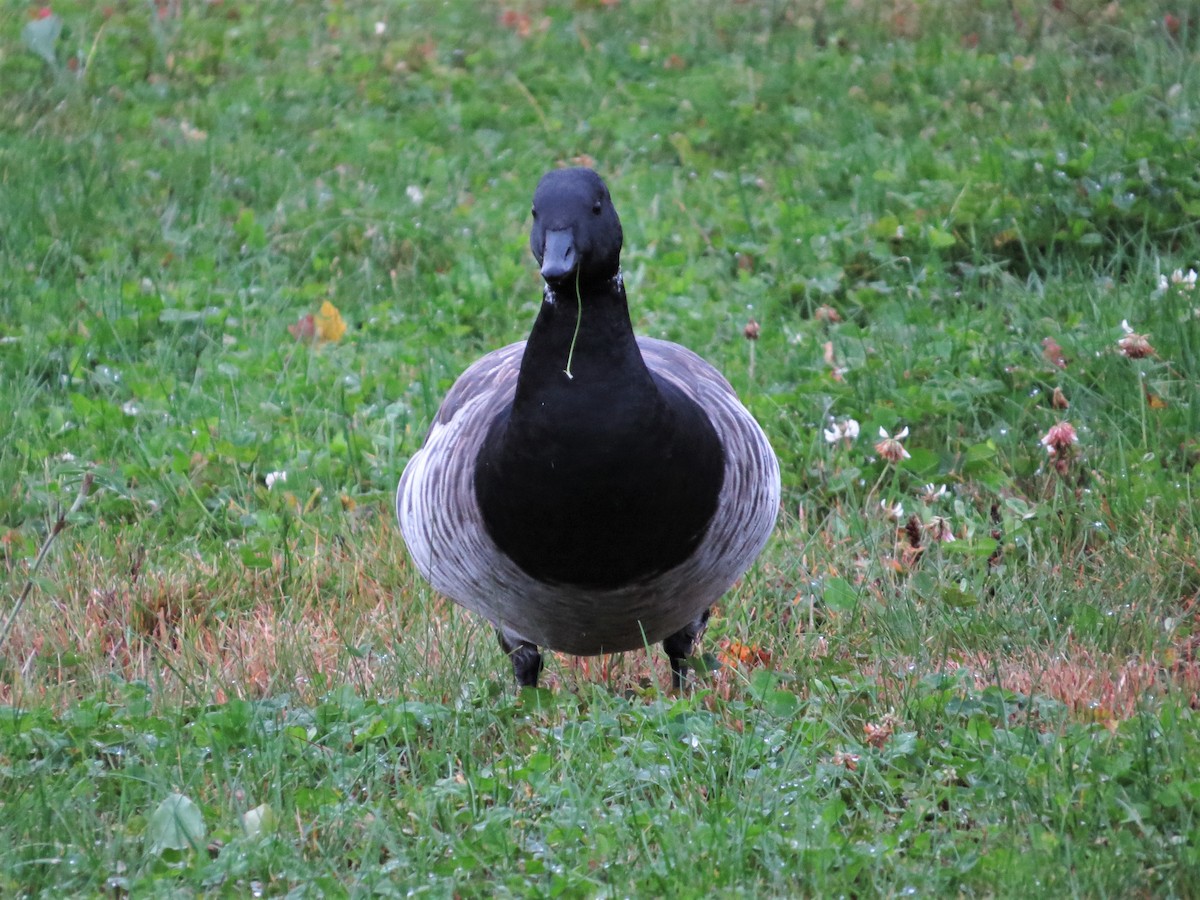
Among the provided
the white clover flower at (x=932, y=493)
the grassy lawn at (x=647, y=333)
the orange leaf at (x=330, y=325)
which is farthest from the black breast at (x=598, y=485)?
the orange leaf at (x=330, y=325)

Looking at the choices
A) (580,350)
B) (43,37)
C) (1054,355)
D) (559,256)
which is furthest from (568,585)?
(43,37)

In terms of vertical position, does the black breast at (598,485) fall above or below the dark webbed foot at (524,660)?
above

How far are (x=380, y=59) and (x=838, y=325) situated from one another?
16.7ft

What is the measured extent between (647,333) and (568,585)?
288cm

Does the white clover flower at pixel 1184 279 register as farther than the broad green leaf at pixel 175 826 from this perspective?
Yes

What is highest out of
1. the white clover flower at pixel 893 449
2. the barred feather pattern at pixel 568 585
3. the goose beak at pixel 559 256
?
the goose beak at pixel 559 256

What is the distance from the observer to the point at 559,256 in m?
3.32

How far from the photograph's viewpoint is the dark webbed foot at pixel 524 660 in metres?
4.12

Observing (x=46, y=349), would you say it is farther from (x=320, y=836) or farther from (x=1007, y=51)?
(x=1007, y=51)

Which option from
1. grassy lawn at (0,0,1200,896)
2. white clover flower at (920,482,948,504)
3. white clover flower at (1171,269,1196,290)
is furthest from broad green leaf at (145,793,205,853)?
white clover flower at (1171,269,1196,290)

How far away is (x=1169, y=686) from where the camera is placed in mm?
3588

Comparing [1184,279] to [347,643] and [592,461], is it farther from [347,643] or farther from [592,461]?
[347,643]

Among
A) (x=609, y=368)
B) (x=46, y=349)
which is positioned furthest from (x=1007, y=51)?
(x=609, y=368)

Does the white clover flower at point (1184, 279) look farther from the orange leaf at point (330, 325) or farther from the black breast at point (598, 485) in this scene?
the orange leaf at point (330, 325)
